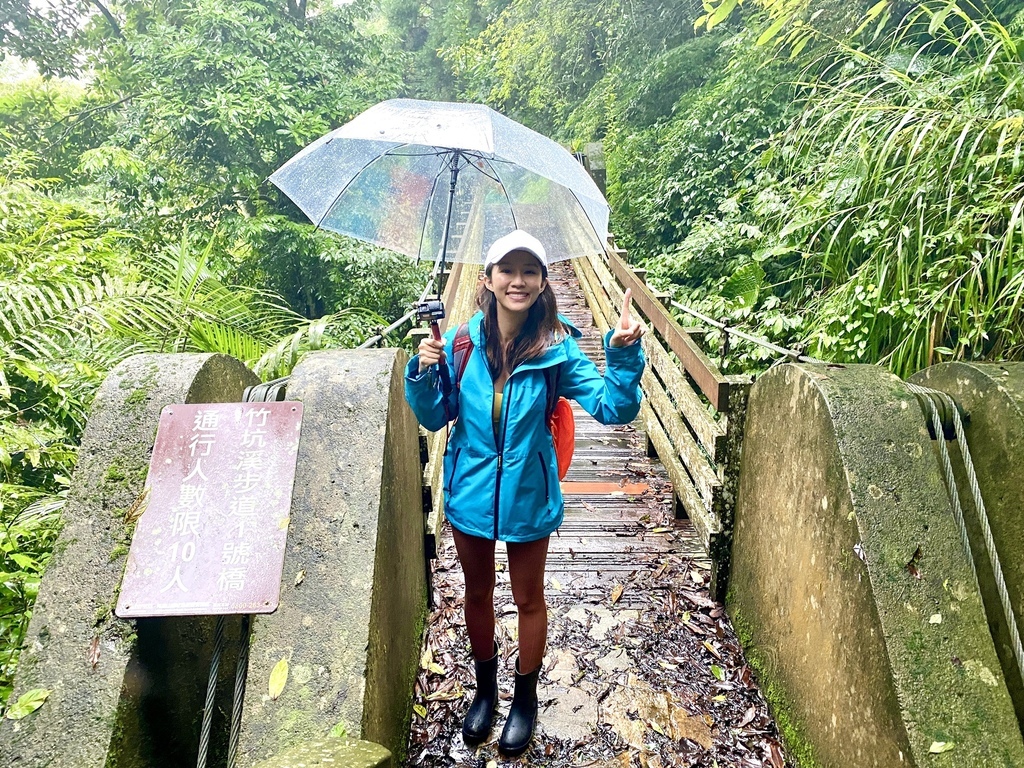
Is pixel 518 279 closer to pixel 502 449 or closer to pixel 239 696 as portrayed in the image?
pixel 502 449

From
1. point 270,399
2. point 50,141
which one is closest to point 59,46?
point 50,141

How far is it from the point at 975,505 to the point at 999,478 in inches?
4.7

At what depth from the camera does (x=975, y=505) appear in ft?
7.18

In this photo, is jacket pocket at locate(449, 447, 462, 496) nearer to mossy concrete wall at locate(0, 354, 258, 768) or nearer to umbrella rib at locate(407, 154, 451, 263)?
mossy concrete wall at locate(0, 354, 258, 768)

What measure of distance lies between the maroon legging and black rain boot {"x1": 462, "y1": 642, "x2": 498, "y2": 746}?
7 cm

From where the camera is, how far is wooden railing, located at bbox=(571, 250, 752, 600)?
325cm

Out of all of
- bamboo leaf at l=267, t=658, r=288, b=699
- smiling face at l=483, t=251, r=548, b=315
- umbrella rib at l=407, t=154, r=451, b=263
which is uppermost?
umbrella rib at l=407, t=154, r=451, b=263

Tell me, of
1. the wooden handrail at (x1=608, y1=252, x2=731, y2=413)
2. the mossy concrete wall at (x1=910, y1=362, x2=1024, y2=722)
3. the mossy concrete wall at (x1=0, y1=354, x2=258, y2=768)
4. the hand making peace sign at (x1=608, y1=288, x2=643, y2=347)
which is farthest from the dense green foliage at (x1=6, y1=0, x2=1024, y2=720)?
the hand making peace sign at (x1=608, y1=288, x2=643, y2=347)

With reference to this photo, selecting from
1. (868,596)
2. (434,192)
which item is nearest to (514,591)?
(868,596)

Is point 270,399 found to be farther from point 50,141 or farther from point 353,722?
point 50,141

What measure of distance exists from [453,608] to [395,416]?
1.31m

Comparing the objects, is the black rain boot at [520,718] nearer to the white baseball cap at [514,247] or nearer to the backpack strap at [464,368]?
the backpack strap at [464,368]

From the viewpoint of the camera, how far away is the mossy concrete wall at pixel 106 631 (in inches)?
73.0

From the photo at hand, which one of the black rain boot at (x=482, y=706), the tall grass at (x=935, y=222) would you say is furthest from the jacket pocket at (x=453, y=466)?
the tall grass at (x=935, y=222)
